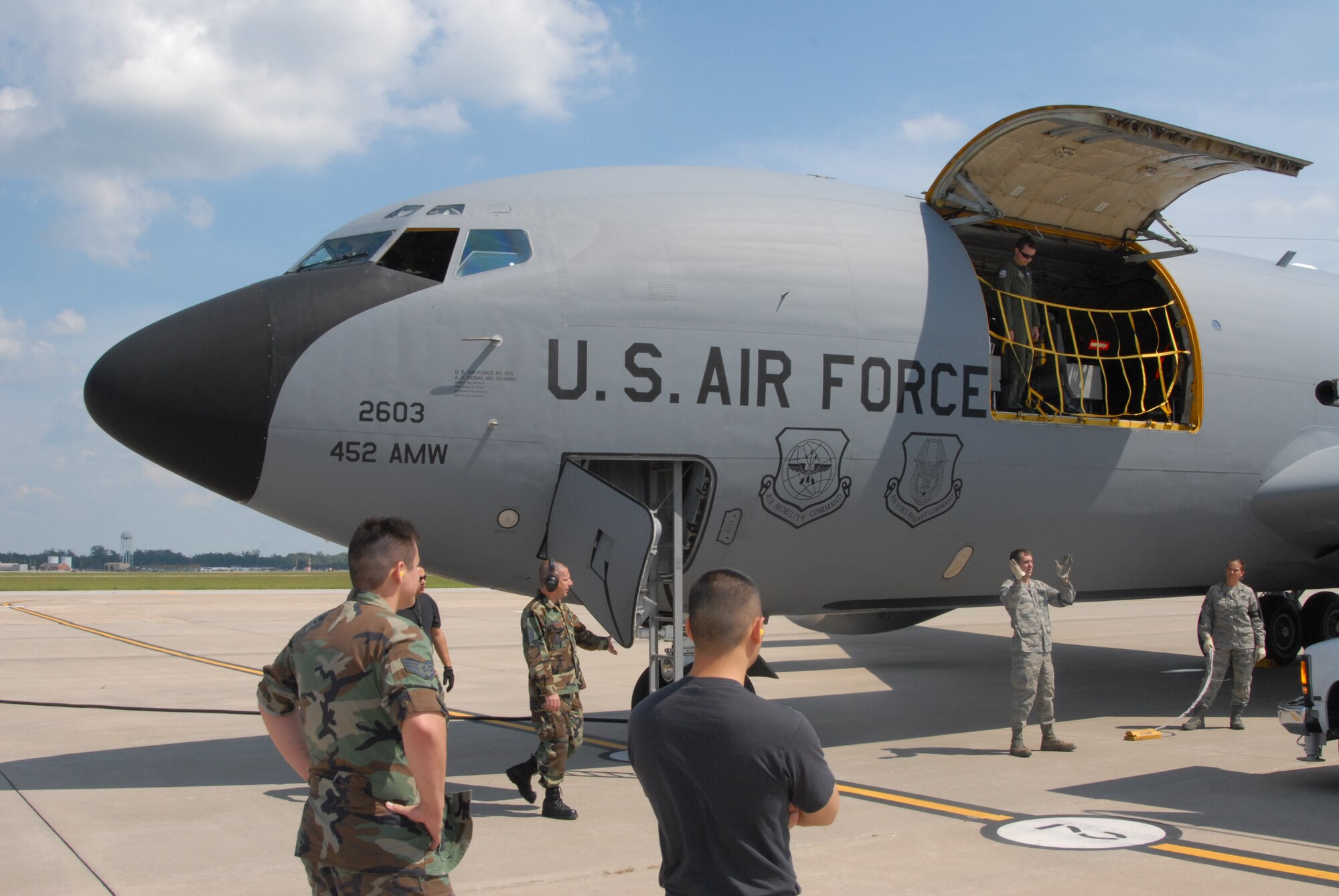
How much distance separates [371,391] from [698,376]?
257 centimetres

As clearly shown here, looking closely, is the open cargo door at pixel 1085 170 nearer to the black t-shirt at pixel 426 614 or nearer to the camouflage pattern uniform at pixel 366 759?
the black t-shirt at pixel 426 614

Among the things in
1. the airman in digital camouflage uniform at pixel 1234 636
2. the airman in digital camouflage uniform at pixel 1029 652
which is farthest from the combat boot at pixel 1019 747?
the airman in digital camouflage uniform at pixel 1234 636

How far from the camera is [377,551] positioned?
3795 mm

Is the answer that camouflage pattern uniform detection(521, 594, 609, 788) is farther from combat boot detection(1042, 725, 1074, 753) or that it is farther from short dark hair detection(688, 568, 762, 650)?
short dark hair detection(688, 568, 762, 650)

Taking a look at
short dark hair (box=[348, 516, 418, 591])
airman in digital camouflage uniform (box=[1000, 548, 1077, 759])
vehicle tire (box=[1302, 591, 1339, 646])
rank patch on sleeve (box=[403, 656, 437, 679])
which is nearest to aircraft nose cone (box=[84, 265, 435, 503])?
short dark hair (box=[348, 516, 418, 591])

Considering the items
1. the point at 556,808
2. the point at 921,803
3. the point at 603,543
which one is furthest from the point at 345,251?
the point at 921,803

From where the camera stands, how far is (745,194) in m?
9.91

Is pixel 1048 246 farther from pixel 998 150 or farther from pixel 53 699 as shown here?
pixel 53 699

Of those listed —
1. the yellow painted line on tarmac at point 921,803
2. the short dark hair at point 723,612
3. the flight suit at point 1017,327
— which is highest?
the flight suit at point 1017,327

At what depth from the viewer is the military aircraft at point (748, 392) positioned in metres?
8.35

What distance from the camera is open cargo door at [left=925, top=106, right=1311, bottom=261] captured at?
9898 mm

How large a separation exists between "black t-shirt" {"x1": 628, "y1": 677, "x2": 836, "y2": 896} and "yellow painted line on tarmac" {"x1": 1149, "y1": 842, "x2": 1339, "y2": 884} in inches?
180

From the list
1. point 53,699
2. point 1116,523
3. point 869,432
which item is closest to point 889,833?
point 869,432

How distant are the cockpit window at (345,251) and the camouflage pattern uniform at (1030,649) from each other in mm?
6127
